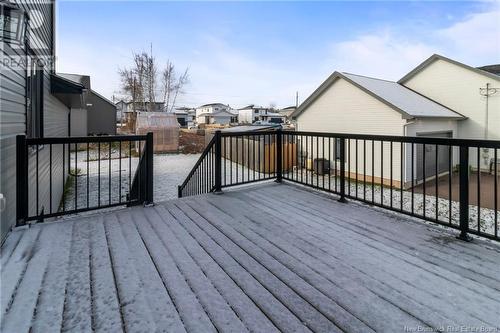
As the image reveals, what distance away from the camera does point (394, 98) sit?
10.5 metres

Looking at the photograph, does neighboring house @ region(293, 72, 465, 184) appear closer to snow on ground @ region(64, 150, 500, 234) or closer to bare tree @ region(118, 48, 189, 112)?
snow on ground @ region(64, 150, 500, 234)

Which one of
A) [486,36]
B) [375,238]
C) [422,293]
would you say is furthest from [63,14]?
[486,36]

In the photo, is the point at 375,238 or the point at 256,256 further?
the point at 375,238

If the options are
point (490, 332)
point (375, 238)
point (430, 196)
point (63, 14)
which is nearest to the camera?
point (490, 332)

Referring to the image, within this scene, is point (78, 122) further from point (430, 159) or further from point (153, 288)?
point (153, 288)

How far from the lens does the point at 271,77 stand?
33.7 meters

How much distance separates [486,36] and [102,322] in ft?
50.4

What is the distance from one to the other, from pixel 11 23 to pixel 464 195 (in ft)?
15.0

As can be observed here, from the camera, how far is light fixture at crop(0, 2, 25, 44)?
2675 mm

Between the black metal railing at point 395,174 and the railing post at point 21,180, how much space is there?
2.17 meters

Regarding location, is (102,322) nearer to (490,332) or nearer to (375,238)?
(490,332)

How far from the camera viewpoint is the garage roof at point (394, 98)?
9.68 metres

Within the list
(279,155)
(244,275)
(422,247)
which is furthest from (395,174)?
(244,275)

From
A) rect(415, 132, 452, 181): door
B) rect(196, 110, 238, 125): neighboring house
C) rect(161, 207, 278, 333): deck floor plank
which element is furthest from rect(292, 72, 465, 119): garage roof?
rect(196, 110, 238, 125): neighboring house
